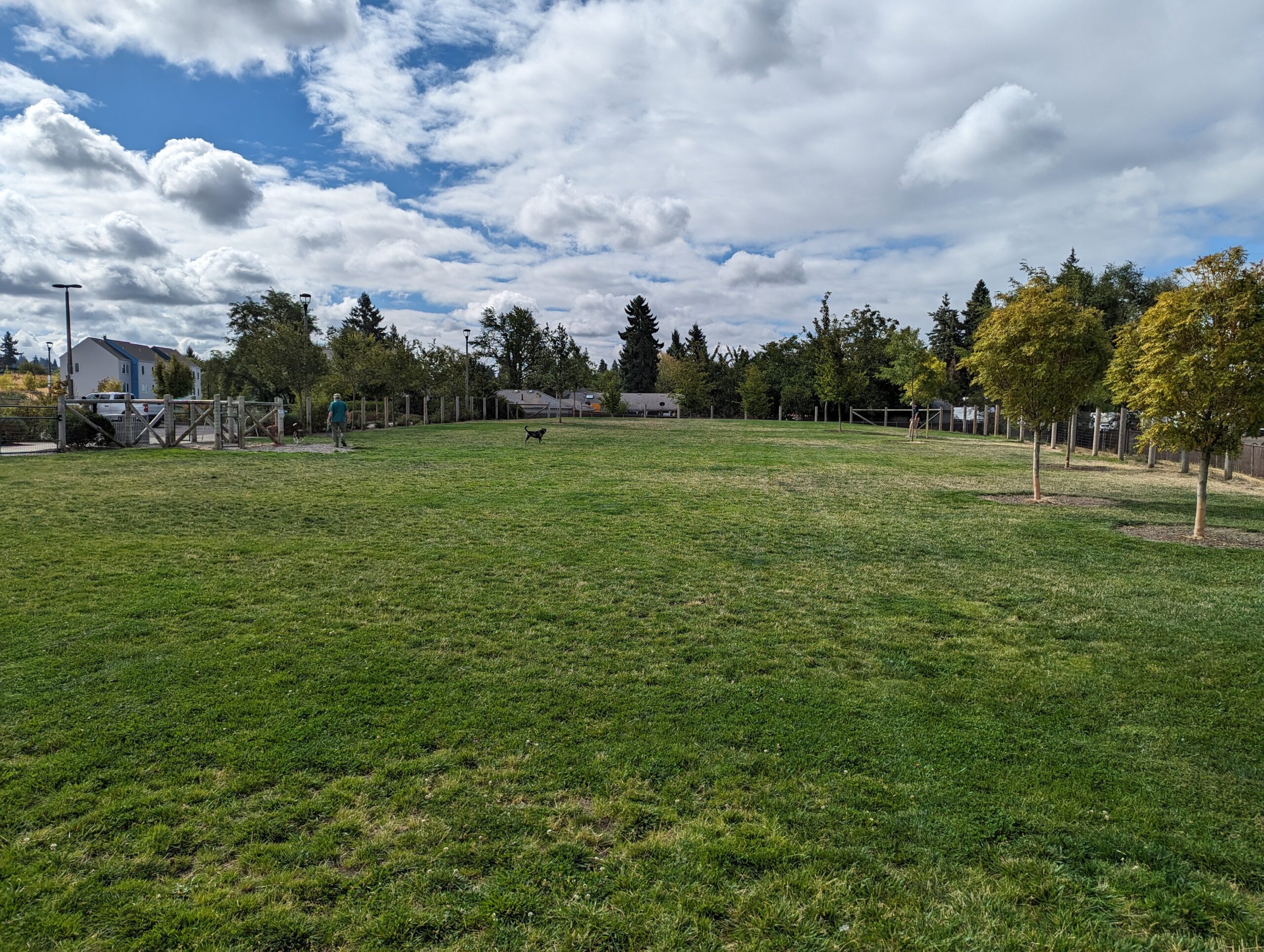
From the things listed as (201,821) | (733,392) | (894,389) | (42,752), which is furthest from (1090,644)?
(733,392)

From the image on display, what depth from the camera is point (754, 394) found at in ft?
203

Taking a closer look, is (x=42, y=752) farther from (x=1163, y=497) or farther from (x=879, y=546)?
(x=1163, y=497)

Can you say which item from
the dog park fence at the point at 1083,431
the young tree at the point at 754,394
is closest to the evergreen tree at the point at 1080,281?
the dog park fence at the point at 1083,431

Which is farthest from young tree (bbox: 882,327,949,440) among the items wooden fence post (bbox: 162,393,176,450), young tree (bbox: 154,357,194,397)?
young tree (bbox: 154,357,194,397)

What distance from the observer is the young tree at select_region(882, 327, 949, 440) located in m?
35.1

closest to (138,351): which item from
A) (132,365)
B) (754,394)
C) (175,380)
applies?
(132,365)

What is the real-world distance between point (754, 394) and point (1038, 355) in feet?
157

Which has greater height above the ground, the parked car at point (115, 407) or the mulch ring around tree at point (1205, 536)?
the parked car at point (115, 407)

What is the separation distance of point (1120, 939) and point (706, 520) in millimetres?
8751

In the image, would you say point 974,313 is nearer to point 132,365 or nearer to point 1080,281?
point 1080,281

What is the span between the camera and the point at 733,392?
2805 inches

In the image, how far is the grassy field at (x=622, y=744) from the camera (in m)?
3.01

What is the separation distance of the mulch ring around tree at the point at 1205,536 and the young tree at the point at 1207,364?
0.23 m

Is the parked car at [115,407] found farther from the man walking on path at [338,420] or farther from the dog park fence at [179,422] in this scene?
the man walking on path at [338,420]
